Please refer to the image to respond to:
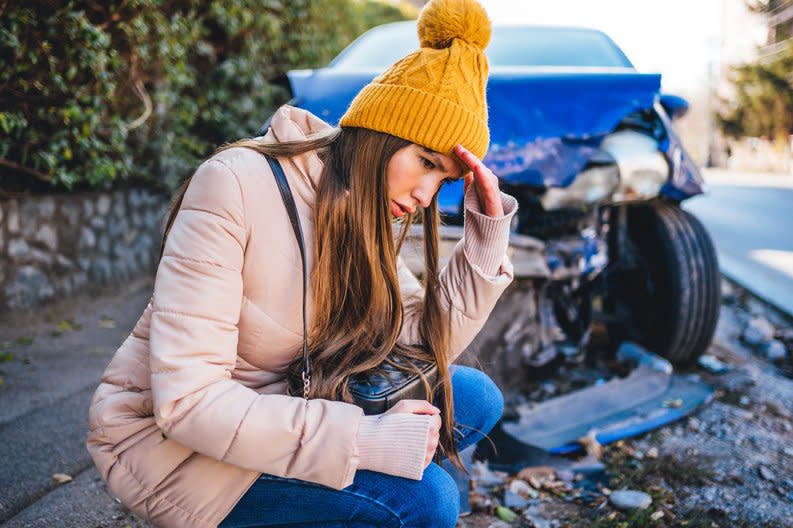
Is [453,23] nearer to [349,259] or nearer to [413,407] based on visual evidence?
[349,259]

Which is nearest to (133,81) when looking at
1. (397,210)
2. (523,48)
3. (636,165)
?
(523,48)

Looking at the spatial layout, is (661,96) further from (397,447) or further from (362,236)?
(397,447)

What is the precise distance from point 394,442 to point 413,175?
652 mm

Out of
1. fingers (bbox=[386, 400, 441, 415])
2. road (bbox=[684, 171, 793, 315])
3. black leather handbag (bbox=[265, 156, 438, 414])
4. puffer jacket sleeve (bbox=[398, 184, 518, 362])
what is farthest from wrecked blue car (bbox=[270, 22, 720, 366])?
fingers (bbox=[386, 400, 441, 415])

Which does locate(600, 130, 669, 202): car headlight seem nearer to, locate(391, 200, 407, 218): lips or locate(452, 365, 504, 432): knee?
locate(452, 365, 504, 432): knee

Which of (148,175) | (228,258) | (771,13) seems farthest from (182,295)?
(771,13)

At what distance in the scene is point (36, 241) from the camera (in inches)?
153

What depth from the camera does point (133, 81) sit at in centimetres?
449

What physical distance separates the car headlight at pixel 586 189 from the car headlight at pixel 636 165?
5 centimetres

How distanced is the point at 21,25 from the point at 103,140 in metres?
0.96

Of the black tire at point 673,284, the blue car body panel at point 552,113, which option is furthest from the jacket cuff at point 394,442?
the black tire at point 673,284

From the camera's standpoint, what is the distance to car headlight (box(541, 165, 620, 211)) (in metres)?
3.26

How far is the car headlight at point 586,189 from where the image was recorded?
3.26 m

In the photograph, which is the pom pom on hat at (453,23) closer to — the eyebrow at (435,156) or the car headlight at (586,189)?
the eyebrow at (435,156)
